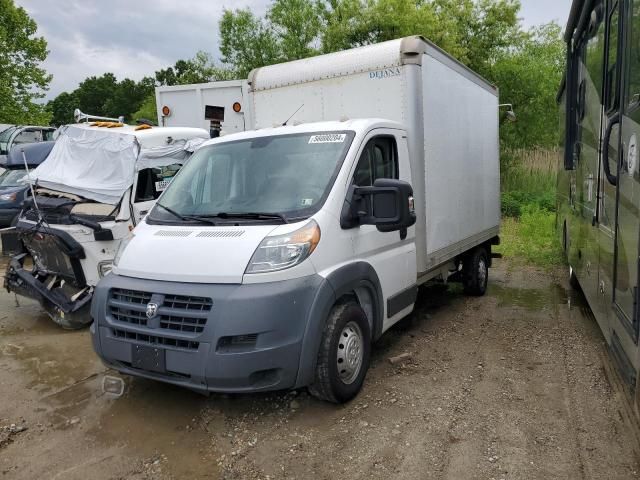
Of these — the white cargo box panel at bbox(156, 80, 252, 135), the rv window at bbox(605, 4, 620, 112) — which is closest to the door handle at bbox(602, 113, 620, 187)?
the rv window at bbox(605, 4, 620, 112)

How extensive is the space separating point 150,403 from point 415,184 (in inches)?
123

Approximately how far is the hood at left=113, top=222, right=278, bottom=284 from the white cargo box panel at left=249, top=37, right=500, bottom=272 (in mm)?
2107

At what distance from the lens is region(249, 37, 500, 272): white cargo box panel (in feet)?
17.1

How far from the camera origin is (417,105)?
522 centimetres

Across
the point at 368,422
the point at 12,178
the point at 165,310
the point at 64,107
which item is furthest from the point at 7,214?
the point at 64,107

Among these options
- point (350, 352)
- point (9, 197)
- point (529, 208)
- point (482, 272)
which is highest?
point (9, 197)

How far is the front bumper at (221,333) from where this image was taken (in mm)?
3506

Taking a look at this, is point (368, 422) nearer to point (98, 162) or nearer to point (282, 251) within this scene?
point (282, 251)

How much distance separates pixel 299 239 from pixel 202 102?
7.04 m

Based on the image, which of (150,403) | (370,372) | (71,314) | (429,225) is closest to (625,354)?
(370,372)

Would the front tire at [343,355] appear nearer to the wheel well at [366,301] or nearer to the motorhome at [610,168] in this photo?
the wheel well at [366,301]

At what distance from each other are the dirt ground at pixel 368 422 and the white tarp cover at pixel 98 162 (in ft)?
6.52

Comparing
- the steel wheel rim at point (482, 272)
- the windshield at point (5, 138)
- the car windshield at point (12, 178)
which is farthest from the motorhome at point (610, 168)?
the windshield at point (5, 138)

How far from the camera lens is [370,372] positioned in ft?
15.8
